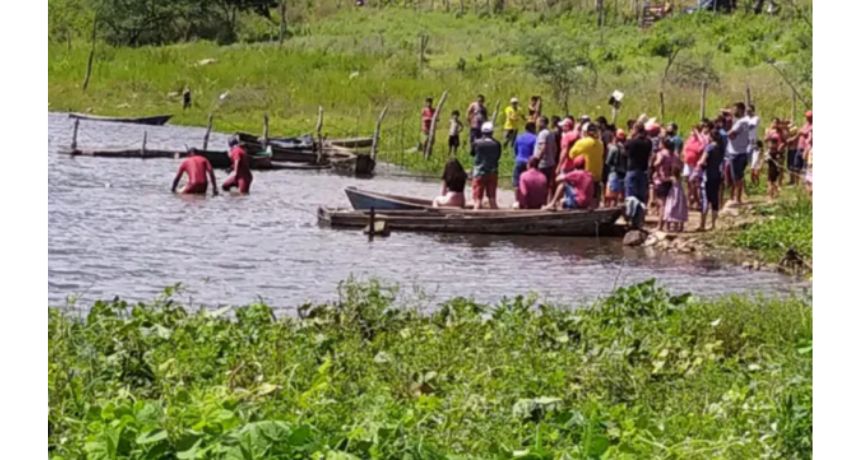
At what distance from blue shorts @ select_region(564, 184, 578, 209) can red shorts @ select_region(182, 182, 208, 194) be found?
295 cm

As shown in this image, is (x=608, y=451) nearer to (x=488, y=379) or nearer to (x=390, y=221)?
(x=488, y=379)

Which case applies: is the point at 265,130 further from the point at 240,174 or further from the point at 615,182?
the point at 615,182

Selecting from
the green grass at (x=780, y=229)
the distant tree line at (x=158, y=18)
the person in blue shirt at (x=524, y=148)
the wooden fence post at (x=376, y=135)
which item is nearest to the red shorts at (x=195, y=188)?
the wooden fence post at (x=376, y=135)

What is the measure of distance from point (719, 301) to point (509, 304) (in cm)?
116

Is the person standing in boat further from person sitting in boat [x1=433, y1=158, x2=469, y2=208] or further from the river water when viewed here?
the river water

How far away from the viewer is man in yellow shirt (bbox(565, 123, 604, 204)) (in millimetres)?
11664

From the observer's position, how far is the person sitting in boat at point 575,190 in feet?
40.0

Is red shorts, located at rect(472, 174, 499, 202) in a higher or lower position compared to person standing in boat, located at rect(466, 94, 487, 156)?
lower

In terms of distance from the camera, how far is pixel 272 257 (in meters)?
8.77

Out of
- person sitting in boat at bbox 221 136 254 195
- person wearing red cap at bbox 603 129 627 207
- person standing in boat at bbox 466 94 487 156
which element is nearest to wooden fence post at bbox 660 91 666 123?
person wearing red cap at bbox 603 129 627 207

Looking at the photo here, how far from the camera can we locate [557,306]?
7.83 m

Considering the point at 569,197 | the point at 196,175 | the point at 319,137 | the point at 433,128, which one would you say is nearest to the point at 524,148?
the point at 569,197

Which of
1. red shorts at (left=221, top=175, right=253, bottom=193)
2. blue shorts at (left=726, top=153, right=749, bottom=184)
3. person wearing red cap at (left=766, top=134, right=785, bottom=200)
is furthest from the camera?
red shorts at (left=221, top=175, right=253, bottom=193)

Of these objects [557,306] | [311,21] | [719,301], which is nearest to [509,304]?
[557,306]
